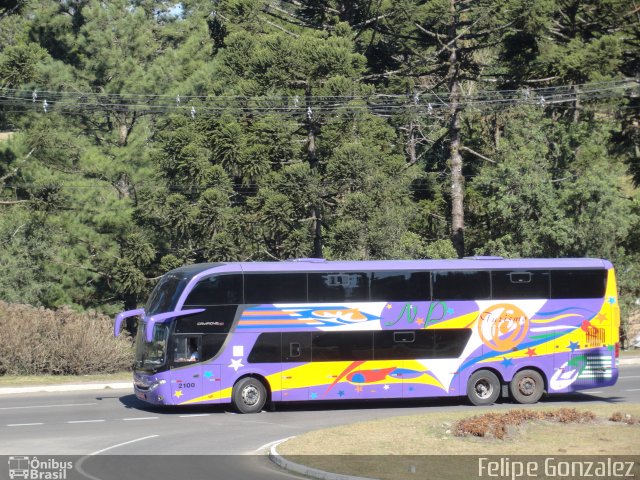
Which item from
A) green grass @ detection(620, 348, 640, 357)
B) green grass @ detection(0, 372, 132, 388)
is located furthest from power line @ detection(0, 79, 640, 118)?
green grass @ detection(0, 372, 132, 388)

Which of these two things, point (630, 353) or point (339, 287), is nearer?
point (339, 287)

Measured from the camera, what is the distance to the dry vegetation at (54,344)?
30.4 meters

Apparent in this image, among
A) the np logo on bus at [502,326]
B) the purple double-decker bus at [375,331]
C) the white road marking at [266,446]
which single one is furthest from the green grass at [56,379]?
the white road marking at [266,446]

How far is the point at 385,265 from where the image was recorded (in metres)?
23.5

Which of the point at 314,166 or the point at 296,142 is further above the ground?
the point at 296,142

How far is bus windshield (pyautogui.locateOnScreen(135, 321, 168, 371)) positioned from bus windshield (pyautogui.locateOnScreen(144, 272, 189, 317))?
1.39 feet

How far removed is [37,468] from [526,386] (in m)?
13.2

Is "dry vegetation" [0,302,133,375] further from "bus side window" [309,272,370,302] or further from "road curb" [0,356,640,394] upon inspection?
"bus side window" [309,272,370,302]

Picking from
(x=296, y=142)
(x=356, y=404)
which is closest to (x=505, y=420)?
(x=356, y=404)

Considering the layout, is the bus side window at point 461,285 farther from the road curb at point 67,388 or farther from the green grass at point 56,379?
the green grass at point 56,379

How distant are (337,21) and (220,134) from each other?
8.91 metres

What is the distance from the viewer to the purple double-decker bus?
2231cm

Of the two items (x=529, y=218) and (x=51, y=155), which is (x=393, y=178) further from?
(x=51, y=155)

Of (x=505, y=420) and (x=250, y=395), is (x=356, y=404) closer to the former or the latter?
(x=250, y=395)
